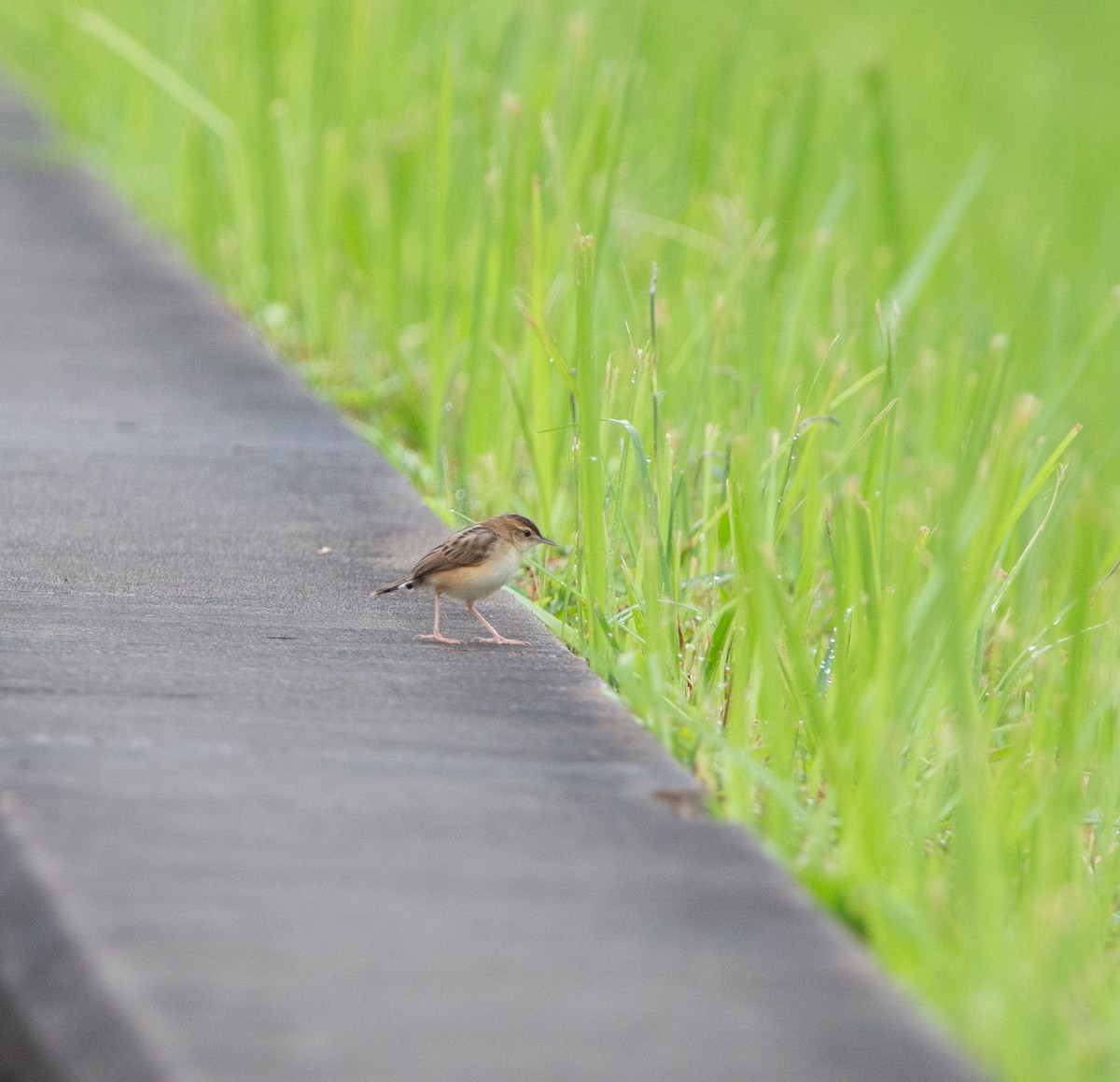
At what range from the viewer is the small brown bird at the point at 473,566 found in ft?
9.25

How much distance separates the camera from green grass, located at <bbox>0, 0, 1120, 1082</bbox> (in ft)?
6.68

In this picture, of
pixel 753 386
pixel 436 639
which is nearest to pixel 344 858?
pixel 436 639

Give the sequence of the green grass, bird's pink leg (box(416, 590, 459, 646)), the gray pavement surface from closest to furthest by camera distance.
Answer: the gray pavement surface, the green grass, bird's pink leg (box(416, 590, 459, 646))

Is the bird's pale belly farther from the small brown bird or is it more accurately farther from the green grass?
the green grass

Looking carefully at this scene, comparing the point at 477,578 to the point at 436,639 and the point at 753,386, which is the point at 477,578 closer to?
the point at 436,639

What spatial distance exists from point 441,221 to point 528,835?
79.4 inches

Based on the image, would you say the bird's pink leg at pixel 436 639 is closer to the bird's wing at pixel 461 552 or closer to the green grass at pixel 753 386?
the bird's wing at pixel 461 552

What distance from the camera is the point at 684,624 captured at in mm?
2943

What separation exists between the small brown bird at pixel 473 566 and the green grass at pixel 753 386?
124mm

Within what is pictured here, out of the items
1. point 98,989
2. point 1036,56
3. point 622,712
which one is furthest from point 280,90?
point 1036,56

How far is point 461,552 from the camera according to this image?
2.82 m

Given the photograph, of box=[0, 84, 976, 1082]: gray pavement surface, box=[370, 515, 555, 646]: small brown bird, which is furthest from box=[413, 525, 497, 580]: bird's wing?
box=[0, 84, 976, 1082]: gray pavement surface

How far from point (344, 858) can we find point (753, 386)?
1410mm

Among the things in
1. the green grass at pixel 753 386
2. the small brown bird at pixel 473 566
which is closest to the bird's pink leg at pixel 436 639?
the small brown bird at pixel 473 566
